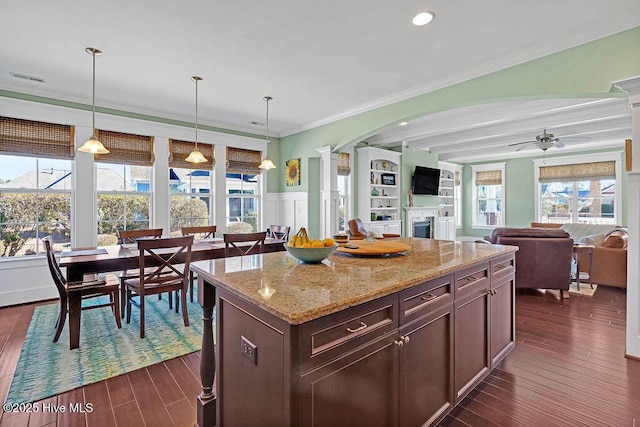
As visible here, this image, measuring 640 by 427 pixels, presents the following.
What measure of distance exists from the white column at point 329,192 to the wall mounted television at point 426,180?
2.73 metres

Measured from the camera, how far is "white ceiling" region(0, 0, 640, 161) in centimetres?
241

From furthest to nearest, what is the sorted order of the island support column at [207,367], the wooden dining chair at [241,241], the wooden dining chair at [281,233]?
the wooden dining chair at [281,233], the wooden dining chair at [241,241], the island support column at [207,367]

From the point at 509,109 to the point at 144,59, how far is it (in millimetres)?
4670

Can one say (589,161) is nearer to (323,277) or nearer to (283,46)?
(283,46)

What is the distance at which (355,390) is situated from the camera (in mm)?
1259

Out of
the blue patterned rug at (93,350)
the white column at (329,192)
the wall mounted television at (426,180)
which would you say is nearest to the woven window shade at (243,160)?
the white column at (329,192)

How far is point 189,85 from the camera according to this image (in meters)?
3.91

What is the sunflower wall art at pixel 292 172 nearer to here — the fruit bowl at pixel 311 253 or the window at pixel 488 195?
the fruit bowl at pixel 311 253

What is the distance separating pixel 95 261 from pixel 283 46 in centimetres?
260

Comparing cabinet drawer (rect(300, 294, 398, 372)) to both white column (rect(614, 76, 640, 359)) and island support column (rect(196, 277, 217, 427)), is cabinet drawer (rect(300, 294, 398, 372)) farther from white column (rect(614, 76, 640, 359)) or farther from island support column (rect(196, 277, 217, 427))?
white column (rect(614, 76, 640, 359))

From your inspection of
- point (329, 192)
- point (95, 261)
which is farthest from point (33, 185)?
point (329, 192)

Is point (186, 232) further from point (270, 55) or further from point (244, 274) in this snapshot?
point (244, 274)

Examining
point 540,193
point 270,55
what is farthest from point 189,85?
point 540,193

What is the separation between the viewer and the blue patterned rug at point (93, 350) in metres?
2.23
